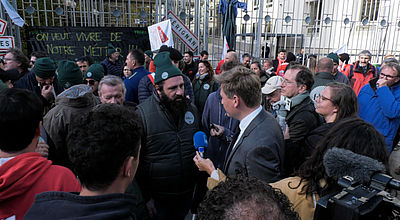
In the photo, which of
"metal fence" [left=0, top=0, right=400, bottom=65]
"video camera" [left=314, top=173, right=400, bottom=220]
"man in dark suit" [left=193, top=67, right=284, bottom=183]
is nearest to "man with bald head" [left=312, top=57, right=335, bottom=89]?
"man in dark suit" [left=193, top=67, right=284, bottom=183]

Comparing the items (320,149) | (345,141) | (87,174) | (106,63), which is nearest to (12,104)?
(87,174)

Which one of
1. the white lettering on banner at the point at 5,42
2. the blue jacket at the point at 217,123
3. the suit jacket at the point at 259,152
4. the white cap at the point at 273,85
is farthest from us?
the white lettering on banner at the point at 5,42

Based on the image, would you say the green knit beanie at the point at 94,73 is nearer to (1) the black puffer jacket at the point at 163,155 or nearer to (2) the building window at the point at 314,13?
(1) the black puffer jacket at the point at 163,155

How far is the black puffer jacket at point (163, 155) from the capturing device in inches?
100

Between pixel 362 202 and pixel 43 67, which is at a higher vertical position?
pixel 43 67

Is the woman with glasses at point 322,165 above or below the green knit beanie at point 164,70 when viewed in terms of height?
below

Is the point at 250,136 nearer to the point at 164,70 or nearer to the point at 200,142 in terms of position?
the point at 200,142

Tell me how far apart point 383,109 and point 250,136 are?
10.3ft

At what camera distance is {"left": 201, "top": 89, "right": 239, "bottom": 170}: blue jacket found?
3115 mm

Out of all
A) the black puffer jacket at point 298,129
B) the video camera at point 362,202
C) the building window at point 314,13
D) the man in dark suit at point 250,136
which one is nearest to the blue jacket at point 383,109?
the black puffer jacket at point 298,129

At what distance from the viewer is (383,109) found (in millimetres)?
4109

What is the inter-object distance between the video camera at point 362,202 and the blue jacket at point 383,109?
3517 millimetres

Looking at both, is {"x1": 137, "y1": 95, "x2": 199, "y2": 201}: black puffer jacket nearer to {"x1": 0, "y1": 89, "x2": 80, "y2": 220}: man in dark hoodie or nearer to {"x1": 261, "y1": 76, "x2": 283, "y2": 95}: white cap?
{"x1": 0, "y1": 89, "x2": 80, "y2": 220}: man in dark hoodie

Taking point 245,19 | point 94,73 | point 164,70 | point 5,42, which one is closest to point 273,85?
point 164,70
